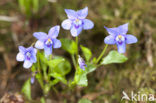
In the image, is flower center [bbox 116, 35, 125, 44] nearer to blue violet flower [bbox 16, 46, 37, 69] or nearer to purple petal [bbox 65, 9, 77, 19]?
purple petal [bbox 65, 9, 77, 19]

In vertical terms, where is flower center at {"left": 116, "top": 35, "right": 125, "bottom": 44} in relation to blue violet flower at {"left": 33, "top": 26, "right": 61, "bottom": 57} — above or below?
below

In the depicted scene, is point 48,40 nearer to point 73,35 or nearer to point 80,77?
point 73,35

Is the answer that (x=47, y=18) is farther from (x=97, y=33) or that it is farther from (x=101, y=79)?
(x=101, y=79)

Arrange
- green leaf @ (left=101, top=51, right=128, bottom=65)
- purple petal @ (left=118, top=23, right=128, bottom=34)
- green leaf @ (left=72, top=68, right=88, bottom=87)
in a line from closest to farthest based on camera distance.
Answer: purple petal @ (left=118, top=23, right=128, bottom=34)
green leaf @ (left=72, top=68, right=88, bottom=87)
green leaf @ (left=101, top=51, right=128, bottom=65)

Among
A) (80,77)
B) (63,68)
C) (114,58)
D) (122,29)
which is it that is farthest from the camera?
(63,68)

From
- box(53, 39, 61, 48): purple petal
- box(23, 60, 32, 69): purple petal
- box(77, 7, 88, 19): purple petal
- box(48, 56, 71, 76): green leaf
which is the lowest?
box(48, 56, 71, 76): green leaf

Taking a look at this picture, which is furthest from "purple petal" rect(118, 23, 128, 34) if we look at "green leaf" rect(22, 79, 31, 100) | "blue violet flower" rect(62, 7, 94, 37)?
"green leaf" rect(22, 79, 31, 100)

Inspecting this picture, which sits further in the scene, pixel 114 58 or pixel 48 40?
pixel 114 58

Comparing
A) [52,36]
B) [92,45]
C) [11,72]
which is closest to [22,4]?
[11,72]

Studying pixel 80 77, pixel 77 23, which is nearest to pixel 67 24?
pixel 77 23

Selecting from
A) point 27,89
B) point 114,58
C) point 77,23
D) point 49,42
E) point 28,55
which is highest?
point 77,23

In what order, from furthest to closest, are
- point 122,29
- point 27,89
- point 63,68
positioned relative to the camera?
point 63,68 < point 27,89 < point 122,29
